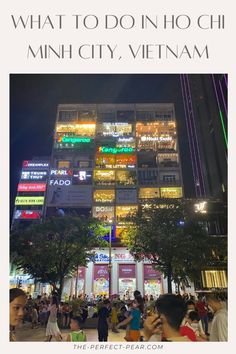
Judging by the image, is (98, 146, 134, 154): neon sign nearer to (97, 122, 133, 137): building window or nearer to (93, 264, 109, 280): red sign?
(97, 122, 133, 137): building window

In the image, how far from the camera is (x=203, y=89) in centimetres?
5784

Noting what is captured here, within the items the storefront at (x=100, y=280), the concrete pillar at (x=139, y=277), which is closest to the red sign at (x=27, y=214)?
the storefront at (x=100, y=280)

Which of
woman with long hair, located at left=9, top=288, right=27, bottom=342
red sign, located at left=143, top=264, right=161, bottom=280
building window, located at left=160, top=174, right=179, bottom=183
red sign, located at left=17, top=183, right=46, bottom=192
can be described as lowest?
red sign, located at left=143, top=264, right=161, bottom=280

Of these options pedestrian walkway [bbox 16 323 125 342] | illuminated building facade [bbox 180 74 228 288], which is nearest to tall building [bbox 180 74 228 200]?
illuminated building facade [bbox 180 74 228 288]

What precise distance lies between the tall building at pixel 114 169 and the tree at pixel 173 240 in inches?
654

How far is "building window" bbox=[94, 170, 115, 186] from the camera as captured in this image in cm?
4981

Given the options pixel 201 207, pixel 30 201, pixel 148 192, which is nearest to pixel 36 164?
pixel 30 201

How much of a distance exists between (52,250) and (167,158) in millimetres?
33152

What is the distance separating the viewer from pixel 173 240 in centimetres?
2327

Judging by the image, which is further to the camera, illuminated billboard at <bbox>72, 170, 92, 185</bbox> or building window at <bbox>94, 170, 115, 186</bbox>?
illuminated billboard at <bbox>72, 170, 92, 185</bbox>

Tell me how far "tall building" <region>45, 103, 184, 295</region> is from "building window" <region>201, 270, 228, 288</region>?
1334cm
